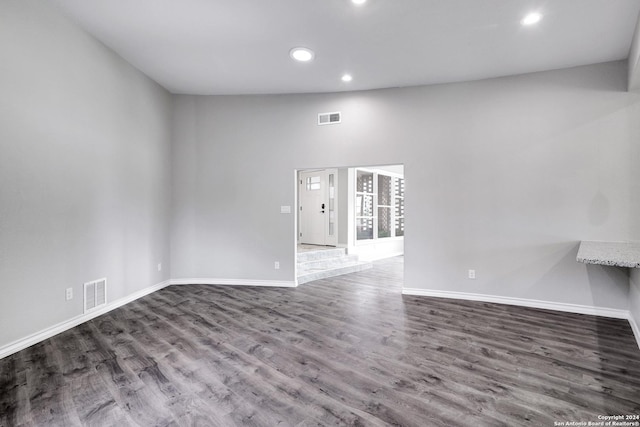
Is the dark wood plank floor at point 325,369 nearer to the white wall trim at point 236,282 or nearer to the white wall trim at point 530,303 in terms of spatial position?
the white wall trim at point 530,303

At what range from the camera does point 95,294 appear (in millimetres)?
3379

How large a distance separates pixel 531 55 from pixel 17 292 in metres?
5.59

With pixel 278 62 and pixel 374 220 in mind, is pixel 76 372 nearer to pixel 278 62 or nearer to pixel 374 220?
pixel 278 62

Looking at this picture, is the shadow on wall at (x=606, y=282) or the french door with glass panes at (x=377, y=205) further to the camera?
the french door with glass panes at (x=377, y=205)

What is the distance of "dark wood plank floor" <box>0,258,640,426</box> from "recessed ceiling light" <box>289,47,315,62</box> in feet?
9.82

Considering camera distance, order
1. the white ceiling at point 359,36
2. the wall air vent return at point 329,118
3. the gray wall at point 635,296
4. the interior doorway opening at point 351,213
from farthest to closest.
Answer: the interior doorway opening at point 351,213 → the wall air vent return at point 329,118 → the gray wall at point 635,296 → the white ceiling at point 359,36

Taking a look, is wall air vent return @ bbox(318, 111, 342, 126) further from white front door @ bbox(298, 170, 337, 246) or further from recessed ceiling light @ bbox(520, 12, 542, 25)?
white front door @ bbox(298, 170, 337, 246)

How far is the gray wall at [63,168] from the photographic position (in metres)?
2.53

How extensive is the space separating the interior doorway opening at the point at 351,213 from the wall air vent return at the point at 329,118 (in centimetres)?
211

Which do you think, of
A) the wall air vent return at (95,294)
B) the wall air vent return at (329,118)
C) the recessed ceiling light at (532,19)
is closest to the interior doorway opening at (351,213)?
the wall air vent return at (329,118)

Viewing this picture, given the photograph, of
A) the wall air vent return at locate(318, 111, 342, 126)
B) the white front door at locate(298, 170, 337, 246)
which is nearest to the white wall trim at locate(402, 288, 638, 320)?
the wall air vent return at locate(318, 111, 342, 126)

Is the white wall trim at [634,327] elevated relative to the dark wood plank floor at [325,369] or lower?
elevated

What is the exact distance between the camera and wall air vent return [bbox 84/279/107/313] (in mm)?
3264

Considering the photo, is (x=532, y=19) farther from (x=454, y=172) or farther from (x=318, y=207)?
(x=318, y=207)
